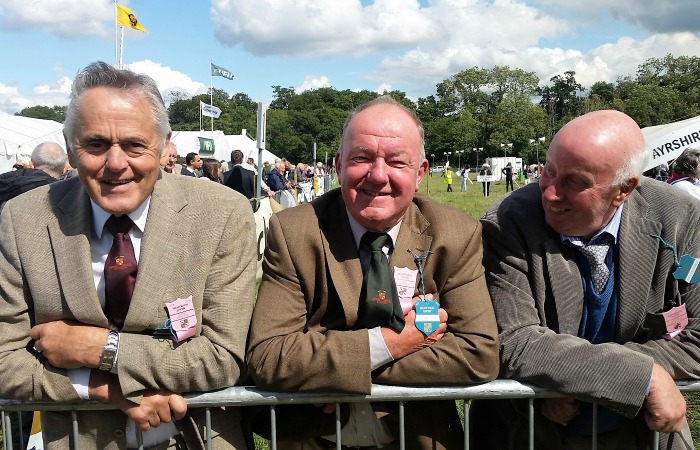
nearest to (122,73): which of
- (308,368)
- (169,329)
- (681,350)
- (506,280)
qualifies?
(169,329)

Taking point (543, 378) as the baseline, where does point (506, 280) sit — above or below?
above

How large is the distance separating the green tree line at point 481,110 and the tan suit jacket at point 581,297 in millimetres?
77284

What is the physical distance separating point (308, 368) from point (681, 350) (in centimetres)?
145

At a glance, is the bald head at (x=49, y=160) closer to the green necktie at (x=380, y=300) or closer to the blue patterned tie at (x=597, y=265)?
the green necktie at (x=380, y=300)

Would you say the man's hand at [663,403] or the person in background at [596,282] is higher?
the person in background at [596,282]

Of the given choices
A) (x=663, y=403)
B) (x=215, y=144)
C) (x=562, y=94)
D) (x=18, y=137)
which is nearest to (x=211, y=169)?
(x=18, y=137)

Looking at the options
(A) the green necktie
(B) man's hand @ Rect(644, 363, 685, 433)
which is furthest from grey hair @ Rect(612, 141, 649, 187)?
(A) the green necktie

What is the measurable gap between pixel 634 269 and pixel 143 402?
1949 millimetres

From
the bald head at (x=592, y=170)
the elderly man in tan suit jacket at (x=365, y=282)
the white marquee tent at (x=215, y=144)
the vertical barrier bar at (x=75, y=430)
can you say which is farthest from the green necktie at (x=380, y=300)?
the white marquee tent at (x=215, y=144)

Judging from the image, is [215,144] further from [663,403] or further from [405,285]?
[663,403]

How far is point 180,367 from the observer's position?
2.04m

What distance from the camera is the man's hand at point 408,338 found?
6.93 ft

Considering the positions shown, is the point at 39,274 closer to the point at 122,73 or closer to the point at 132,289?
the point at 132,289

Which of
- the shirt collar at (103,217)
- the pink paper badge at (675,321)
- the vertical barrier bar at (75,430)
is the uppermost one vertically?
the shirt collar at (103,217)
